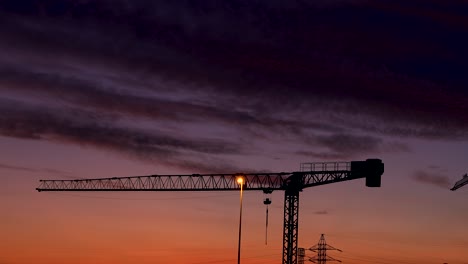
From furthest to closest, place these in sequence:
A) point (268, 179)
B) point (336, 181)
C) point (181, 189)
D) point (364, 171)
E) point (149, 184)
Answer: point (149, 184), point (181, 189), point (268, 179), point (336, 181), point (364, 171)

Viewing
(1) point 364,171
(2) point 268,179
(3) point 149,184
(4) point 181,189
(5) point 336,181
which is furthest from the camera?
(3) point 149,184

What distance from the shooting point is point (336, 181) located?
6053 inches

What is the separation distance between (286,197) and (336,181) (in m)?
12.9

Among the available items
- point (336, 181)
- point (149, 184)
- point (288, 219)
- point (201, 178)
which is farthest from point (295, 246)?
point (149, 184)

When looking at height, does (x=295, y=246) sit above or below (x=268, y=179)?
below

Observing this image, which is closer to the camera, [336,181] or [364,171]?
[364,171]

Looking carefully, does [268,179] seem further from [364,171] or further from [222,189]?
[364,171]

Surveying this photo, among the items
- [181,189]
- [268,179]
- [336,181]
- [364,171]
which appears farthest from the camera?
[181,189]

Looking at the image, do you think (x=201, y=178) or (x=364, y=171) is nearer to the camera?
(x=364, y=171)

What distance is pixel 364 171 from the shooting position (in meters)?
143

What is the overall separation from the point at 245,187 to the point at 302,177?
16.8 m

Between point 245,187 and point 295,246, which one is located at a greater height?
point 245,187

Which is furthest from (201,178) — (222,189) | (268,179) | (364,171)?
(364,171)

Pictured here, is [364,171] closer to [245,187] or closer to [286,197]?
[286,197]
